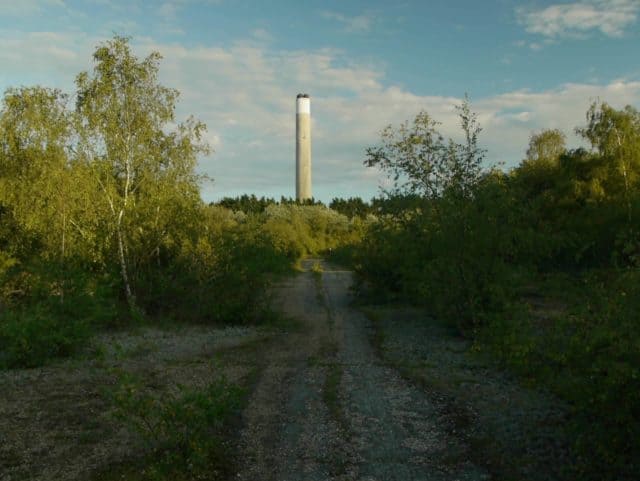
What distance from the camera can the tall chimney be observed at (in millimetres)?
63219

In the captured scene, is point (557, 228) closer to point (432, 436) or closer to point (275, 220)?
point (432, 436)

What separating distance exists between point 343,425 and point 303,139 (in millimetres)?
55945

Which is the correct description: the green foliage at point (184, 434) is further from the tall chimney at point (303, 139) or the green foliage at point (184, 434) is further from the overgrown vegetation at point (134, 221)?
the tall chimney at point (303, 139)

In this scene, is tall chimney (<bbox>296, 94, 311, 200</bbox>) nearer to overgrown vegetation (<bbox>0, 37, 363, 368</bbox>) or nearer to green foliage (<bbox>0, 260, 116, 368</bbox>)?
overgrown vegetation (<bbox>0, 37, 363, 368</bbox>)

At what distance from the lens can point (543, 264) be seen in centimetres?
2094

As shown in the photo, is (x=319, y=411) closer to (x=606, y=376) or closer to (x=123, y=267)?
(x=606, y=376)

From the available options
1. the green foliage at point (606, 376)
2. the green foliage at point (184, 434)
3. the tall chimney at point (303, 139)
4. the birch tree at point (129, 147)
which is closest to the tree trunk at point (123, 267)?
the birch tree at point (129, 147)

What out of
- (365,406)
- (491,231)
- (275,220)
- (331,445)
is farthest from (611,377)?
(275,220)

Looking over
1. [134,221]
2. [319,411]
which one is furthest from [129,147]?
A: [319,411]

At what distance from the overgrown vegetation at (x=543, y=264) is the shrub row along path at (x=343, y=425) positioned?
153 cm

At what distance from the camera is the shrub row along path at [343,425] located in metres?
7.30

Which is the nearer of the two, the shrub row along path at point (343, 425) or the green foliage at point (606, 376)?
the green foliage at point (606, 376)

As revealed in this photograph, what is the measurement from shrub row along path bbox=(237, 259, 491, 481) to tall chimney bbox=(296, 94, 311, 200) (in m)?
49.5

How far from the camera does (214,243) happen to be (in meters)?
20.2
